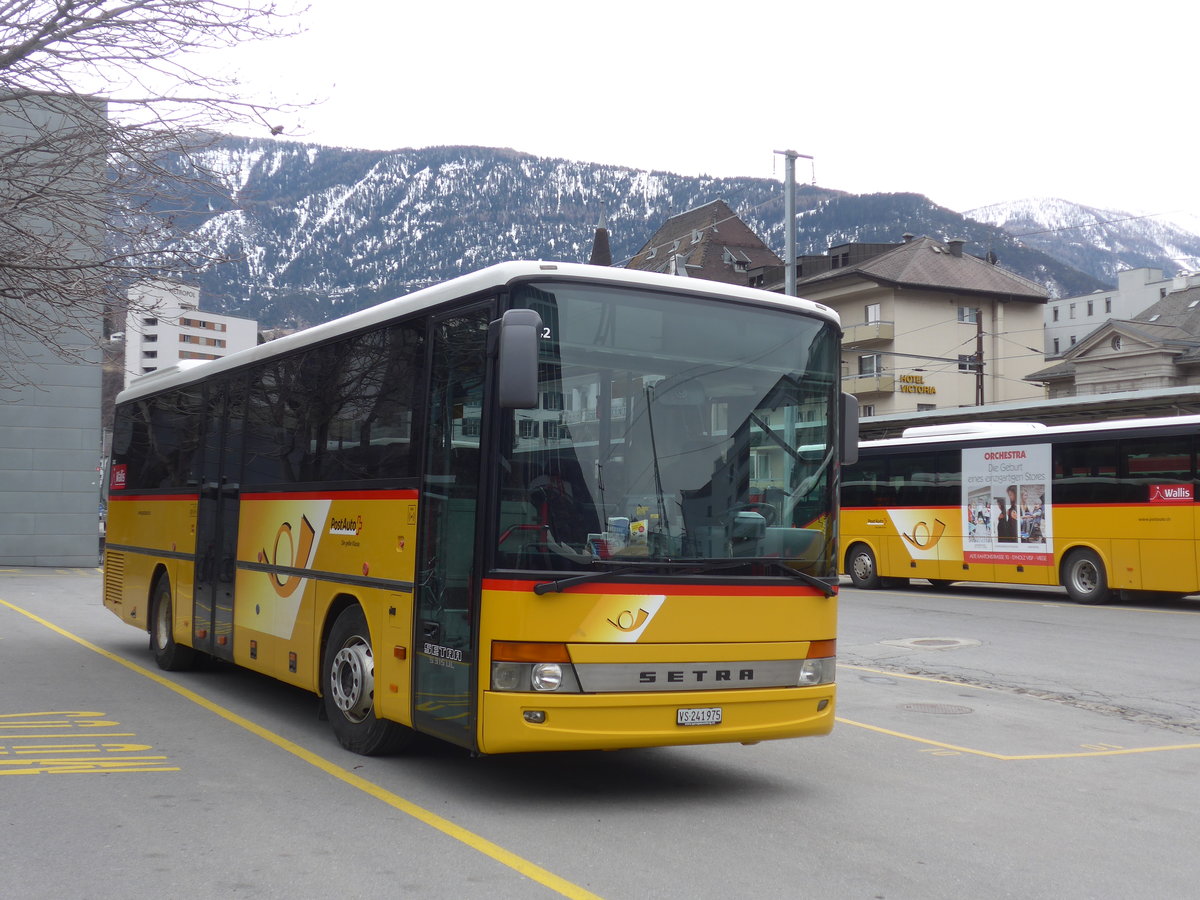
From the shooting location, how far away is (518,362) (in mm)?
6609

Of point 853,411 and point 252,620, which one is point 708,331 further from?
point 252,620

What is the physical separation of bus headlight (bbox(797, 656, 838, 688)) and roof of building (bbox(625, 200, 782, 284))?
254 ft

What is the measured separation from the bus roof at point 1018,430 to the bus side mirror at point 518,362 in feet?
57.6

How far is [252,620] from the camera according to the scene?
10.5 m

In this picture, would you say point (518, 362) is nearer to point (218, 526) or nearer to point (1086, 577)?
point (218, 526)

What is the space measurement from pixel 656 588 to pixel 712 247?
8288cm

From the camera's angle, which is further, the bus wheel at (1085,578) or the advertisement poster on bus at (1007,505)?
the advertisement poster on bus at (1007,505)

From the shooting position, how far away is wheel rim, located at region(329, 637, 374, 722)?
827cm

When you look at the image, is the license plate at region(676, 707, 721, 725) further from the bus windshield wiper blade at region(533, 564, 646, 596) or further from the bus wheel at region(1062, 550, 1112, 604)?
the bus wheel at region(1062, 550, 1112, 604)

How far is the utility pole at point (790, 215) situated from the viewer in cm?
2981

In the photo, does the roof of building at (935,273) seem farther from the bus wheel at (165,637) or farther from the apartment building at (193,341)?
the bus wheel at (165,637)

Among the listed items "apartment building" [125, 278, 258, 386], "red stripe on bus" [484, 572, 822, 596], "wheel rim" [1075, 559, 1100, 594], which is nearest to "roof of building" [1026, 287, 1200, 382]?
"wheel rim" [1075, 559, 1100, 594]

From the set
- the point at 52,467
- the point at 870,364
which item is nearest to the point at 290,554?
the point at 52,467

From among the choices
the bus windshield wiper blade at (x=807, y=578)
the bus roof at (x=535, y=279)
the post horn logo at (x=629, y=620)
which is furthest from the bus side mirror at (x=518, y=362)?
the bus windshield wiper blade at (x=807, y=578)
